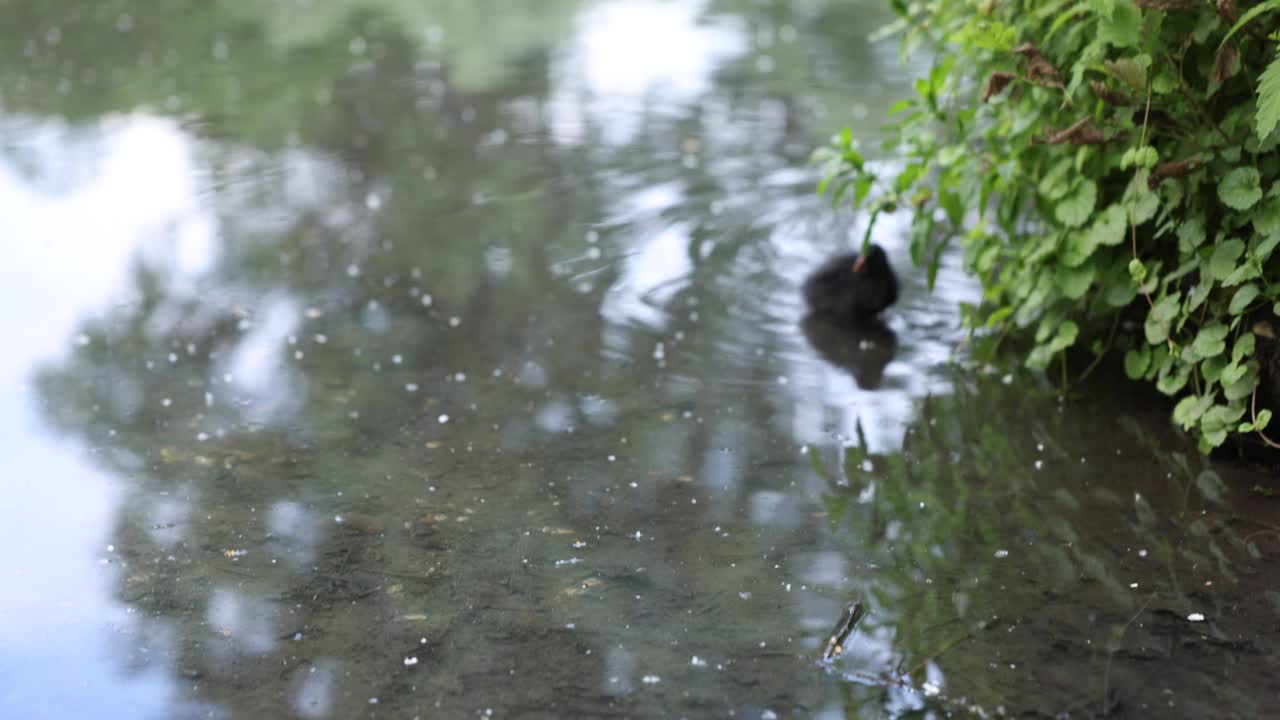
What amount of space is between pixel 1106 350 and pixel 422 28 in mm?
9219

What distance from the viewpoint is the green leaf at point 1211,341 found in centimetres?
427

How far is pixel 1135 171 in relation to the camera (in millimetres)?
4594

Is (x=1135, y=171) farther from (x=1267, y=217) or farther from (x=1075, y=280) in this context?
(x=1267, y=217)

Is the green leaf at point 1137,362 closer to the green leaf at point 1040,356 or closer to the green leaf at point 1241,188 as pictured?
the green leaf at point 1040,356

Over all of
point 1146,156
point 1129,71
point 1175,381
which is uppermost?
point 1129,71

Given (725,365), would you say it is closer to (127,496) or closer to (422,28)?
(127,496)

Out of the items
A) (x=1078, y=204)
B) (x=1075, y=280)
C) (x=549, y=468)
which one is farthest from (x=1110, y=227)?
(x=549, y=468)

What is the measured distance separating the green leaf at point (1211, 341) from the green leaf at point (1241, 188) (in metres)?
0.42

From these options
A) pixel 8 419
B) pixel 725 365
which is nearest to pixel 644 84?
pixel 725 365

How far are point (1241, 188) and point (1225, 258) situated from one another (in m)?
0.24

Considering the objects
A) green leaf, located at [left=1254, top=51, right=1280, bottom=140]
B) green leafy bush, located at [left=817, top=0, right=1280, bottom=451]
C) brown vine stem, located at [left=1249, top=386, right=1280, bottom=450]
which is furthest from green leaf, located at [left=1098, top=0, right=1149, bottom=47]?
brown vine stem, located at [left=1249, top=386, right=1280, bottom=450]

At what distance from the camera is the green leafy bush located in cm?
418

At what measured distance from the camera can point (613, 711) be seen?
3.21 meters

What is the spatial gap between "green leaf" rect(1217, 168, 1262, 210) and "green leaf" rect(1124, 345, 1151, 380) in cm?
69
